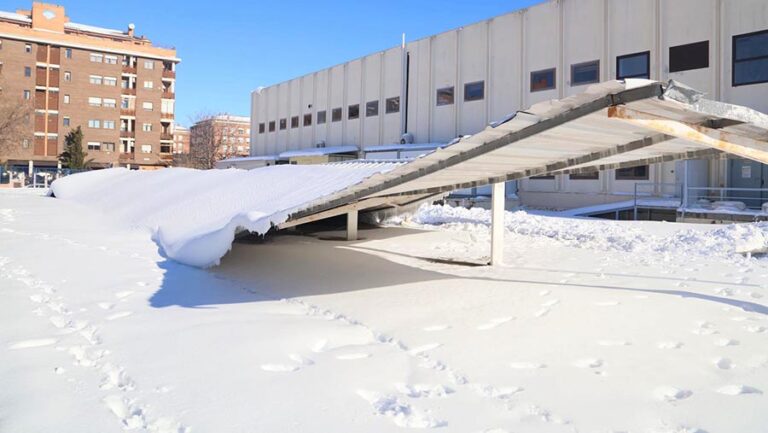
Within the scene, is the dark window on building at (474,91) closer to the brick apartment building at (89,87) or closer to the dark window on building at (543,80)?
the dark window on building at (543,80)

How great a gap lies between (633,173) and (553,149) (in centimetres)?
1665

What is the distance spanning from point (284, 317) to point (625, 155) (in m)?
4.41

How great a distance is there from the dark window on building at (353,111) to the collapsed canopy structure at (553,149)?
23442mm

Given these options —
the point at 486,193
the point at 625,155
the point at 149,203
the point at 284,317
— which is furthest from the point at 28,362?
the point at 486,193

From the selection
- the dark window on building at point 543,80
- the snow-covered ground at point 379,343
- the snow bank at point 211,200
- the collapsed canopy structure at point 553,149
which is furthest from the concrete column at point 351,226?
the dark window on building at point 543,80

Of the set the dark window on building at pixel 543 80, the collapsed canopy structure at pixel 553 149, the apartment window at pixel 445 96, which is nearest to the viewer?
the collapsed canopy structure at pixel 553 149

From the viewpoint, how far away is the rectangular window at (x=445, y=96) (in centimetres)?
2688

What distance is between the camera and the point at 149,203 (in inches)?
525

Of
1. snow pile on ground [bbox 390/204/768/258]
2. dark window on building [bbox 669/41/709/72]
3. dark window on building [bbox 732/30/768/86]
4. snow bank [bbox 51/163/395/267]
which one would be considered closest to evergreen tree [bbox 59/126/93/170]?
snow bank [bbox 51/163/395/267]

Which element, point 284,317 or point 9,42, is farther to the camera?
point 9,42

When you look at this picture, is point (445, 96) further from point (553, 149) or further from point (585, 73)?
point (553, 149)

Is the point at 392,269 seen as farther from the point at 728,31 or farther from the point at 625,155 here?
the point at 728,31

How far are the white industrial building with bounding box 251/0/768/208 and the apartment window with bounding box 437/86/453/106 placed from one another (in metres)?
0.05

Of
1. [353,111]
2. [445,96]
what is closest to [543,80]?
[445,96]
